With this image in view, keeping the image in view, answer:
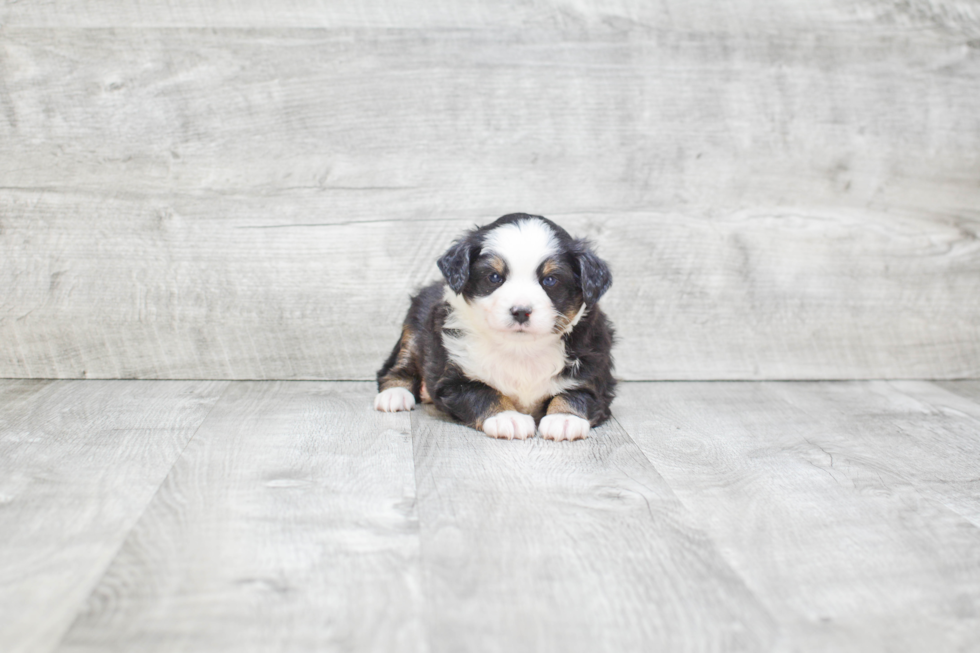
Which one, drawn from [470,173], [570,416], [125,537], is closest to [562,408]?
[570,416]

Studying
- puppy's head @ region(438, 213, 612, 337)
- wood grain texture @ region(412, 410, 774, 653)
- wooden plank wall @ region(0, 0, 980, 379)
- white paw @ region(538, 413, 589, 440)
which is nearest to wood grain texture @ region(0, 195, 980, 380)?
wooden plank wall @ region(0, 0, 980, 379)

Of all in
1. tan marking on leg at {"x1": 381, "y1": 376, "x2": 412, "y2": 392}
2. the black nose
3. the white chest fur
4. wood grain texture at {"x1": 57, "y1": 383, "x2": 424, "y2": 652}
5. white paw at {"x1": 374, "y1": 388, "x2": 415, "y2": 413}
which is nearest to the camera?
wood grain texture at {"x1": 57, "y1": 383, "x2": 424, "y2": 652}

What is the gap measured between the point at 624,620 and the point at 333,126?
106 inches

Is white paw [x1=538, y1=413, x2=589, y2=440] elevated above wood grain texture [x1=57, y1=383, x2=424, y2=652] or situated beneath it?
situated beneath

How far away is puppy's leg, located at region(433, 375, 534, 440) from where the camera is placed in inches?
115

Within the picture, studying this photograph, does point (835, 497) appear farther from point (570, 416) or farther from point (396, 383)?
point (396, 383)

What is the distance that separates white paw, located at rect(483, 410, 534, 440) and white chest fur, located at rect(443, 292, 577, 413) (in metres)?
0.19

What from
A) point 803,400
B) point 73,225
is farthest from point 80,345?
point 803,400

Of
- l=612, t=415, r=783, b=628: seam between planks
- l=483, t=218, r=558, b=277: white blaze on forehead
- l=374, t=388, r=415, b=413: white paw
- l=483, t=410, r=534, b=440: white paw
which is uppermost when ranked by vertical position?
l=483, t=218, r=558, b=277: white blaze on forehead

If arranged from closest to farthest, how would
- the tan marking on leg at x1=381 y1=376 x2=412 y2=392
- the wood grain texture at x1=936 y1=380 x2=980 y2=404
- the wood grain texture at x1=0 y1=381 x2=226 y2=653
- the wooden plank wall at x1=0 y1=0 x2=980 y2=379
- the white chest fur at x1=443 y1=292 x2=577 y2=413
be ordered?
the wood grain texture at x1=0 y1=381 x2=226 y2=653 → the white chest fur at x1=443 y1=292 x2=577 y2=413 → the tan marking on leg at x1=381 y1=376 x2=412 y2=392 → the wooden plank wall at x1=0 y1=0 x2=980 y2=379 → the wood grain texture at x1=936 y1=380 x2=980 y2=404

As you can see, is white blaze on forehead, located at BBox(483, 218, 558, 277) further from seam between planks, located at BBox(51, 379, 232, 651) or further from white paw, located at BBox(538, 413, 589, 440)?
seam between planks, located at BBox(51, 379, 232, 651)

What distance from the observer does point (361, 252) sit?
3.87m

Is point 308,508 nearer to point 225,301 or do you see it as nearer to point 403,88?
point 225,301

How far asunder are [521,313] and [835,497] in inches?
41.5
